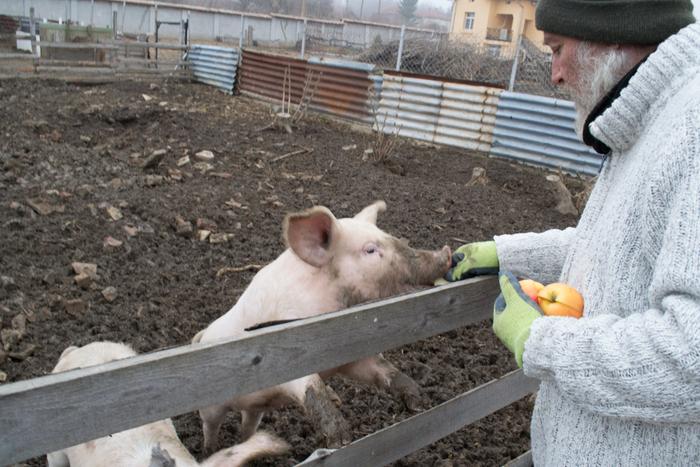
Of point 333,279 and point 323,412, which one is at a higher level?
point 333,279

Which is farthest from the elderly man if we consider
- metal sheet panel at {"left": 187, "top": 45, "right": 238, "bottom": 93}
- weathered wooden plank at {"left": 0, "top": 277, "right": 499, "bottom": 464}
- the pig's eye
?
metal sheet panel at {"left": 187, "top": 45, "right": 238, "bottom": 93}

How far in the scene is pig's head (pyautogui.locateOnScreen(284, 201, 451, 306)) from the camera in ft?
8.86

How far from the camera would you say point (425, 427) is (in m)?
2.63

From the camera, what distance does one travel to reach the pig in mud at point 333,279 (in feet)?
8.66

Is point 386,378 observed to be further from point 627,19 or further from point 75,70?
point 75,70

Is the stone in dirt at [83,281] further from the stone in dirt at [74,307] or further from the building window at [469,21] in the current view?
the building window at [469,21]

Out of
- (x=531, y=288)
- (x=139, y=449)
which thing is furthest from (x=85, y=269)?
(x=531, y=288)

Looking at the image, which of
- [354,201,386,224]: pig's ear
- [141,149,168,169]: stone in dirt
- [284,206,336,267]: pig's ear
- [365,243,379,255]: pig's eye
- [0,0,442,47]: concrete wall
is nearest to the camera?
[284,206,336,267]: pig's ear

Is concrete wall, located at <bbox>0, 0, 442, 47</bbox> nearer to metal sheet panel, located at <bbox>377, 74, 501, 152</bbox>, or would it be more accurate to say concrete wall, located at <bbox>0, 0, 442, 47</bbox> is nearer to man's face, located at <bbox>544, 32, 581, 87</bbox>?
metal sheet panel, located at <bbox>377, 74, 501, 152</bbox>

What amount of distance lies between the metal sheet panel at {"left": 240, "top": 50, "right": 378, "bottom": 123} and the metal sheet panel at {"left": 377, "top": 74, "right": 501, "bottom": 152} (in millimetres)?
493

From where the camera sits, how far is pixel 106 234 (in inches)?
217

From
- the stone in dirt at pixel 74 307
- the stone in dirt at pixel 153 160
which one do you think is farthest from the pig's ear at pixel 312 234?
the stone in dirt at pixel 153 160

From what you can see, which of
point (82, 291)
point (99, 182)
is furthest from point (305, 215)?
point (99, 182)

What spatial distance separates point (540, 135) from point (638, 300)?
9357 millimetres
